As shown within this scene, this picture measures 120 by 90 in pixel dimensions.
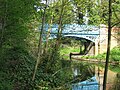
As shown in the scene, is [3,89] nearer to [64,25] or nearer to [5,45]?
[5,45]

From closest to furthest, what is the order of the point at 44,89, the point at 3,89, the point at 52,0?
1. the point at 3,89
2. the point at 44,89
3. the point at 52,0

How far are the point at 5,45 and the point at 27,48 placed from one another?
4.30 m

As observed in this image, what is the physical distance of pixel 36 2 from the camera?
11180 mm

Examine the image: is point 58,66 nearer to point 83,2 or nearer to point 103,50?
point 83,2

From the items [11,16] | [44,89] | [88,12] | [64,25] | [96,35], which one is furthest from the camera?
[96,35]

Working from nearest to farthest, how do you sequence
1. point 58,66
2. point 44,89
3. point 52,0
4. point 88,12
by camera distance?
point 88,12, point 44,89, point 52,0, point 58,66

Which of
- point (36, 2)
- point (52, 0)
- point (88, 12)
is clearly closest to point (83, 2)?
point (88, 12)

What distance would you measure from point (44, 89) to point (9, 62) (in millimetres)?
1964

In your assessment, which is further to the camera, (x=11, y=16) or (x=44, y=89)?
(x=44, y=89)

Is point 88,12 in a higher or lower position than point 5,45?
higher

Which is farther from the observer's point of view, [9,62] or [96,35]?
[96,35]

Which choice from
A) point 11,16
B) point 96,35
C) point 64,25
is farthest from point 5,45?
point 96,35

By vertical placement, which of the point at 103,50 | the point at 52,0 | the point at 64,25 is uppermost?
the point at 52,0

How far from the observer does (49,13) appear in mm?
12820
